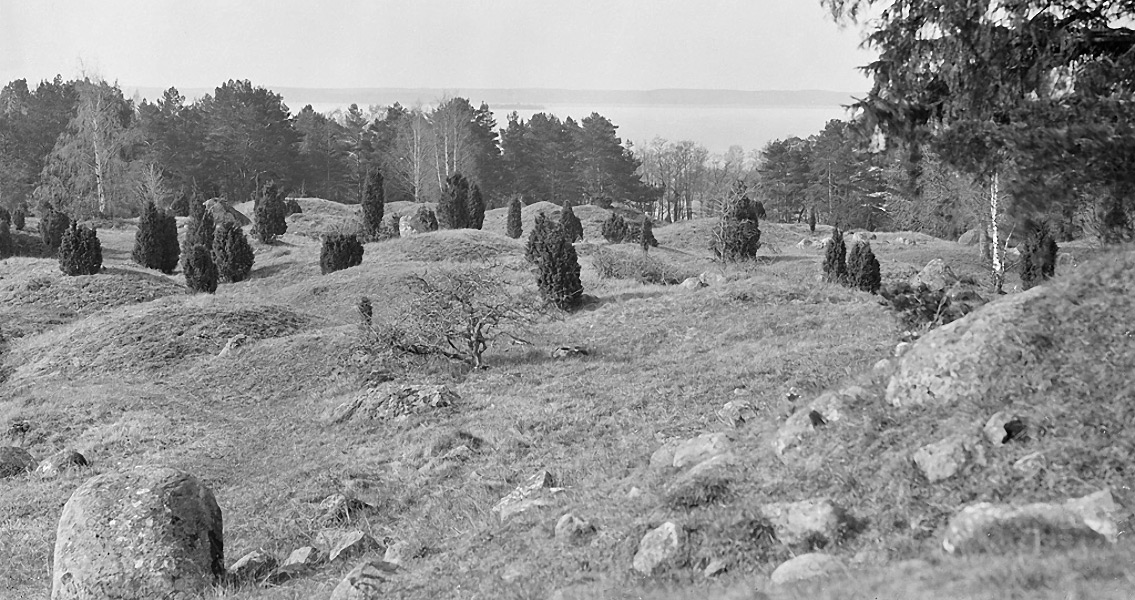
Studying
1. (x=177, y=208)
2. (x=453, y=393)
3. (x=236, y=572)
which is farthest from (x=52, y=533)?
(x=177, y=208)

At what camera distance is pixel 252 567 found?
23.7 feet

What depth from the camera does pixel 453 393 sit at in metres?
13.9

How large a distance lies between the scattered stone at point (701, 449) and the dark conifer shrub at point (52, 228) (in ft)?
112

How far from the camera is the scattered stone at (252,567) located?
279 inches

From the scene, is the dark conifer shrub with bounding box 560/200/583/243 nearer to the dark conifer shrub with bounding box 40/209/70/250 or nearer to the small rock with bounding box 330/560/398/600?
the dark conifer shrub with bounding box 40/209/70/250

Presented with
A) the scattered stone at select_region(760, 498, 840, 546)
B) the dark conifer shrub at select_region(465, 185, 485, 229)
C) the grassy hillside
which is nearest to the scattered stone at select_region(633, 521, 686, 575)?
the grassy hillside

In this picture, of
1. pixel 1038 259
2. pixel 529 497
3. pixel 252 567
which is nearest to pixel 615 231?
pixel 1038 259

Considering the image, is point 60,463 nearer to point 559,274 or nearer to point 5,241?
point 559,274

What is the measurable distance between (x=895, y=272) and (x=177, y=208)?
40.8 m

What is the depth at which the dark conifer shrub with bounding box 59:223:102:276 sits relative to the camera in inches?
1005

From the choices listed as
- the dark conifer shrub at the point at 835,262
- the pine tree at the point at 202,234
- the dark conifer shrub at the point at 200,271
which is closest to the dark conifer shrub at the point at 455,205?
the pine tree at the point at 202,234

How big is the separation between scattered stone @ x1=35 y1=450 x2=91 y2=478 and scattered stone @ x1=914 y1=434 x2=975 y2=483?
37.2 ft

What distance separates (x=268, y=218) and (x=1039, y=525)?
3752cm

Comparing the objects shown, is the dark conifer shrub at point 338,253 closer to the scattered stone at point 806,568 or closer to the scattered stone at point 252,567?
the scattered stone at point 252,567
